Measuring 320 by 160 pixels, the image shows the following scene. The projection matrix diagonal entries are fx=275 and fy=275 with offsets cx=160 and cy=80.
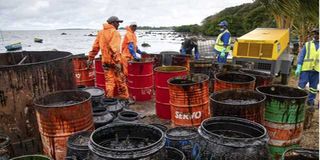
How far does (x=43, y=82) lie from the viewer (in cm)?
410

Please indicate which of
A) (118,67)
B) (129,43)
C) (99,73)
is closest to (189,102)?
(118,67)

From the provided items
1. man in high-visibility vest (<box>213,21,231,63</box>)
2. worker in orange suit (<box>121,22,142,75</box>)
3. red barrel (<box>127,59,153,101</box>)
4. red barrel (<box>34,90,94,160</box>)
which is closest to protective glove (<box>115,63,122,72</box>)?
red barrel (<box>127,59,153,101</box>)

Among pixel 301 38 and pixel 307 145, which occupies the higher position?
pixel 301 38

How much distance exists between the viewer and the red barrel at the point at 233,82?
4574mm

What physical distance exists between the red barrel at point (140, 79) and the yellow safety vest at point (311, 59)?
151 inches

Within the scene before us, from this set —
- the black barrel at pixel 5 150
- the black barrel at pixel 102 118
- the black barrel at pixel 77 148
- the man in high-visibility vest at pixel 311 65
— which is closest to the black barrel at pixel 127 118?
the black barrel at pixel 102 118

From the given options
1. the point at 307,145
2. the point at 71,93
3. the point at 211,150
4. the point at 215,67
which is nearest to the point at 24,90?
the point at 71,93

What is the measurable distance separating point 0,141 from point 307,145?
16.4 feet

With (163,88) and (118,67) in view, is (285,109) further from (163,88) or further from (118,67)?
(118,67)

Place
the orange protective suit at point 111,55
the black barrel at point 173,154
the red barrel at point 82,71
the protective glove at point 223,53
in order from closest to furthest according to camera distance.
Answer: the black barrel at point 173,154
the orange protective suit at point 111,55
the red barrel at point 82,71
the protective glove at point 223,53

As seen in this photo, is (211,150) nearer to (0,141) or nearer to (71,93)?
(71,93)

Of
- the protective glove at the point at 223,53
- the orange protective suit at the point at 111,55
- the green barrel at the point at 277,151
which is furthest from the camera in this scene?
the protective glove at the point at 223,53

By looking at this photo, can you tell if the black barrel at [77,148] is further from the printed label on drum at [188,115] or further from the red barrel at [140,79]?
the red barrel at [140,79]

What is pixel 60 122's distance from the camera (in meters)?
3.56
